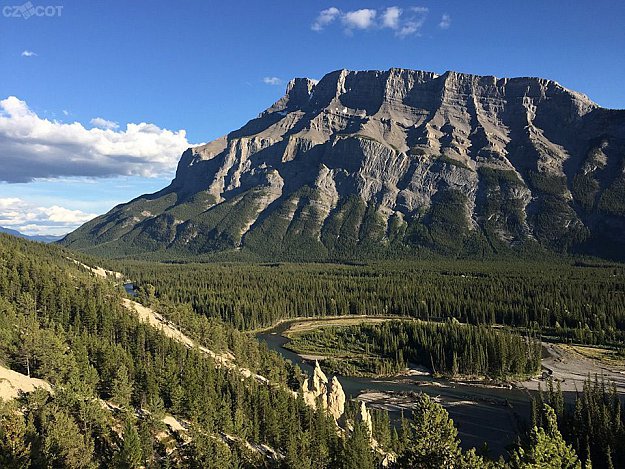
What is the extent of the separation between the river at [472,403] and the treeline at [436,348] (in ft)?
31.7

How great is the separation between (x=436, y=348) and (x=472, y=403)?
3413 centimetres

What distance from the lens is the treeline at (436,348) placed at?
132 m

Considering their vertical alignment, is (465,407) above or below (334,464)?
below

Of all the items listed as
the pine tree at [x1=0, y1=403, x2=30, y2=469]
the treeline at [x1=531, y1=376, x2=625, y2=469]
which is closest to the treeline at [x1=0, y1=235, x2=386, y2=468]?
the pine tree at [x1=0, y1=403, x2=30, y2=469]

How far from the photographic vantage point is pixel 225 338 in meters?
125

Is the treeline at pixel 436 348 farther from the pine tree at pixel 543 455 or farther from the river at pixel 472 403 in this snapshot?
the pine tree at pixel 543 455

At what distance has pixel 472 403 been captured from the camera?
10756 centimetres

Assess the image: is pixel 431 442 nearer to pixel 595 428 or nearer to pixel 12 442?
pixel 12 442

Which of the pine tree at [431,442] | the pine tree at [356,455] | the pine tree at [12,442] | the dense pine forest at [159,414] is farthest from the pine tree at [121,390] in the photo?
the pine tree at [431,442]

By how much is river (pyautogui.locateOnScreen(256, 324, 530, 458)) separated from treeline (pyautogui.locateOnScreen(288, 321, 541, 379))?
31.7 feet

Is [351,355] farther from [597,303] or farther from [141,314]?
[597,303]

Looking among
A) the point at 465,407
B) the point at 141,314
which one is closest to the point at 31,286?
the point at 141,314

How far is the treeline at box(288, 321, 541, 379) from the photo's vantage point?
431 feet

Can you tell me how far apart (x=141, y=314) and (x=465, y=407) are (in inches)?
3472
